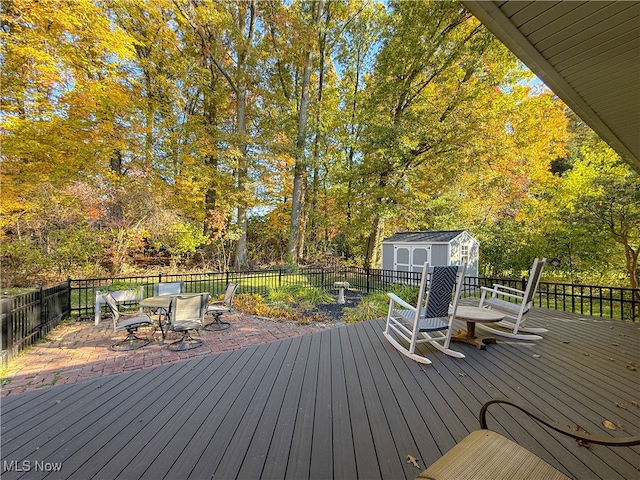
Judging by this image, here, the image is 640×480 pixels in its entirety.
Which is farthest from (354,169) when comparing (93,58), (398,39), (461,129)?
(93,58)

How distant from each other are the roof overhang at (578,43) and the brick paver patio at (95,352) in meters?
4.77

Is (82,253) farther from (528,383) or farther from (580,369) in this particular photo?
(580,369)

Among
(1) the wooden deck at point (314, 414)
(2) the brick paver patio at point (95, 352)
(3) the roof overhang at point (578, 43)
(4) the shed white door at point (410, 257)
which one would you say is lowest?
(2) the brick paver patio at point (95, 352)

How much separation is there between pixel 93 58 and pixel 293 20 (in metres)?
8.04

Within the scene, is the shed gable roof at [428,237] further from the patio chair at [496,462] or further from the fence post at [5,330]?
the fence post at [5,330]

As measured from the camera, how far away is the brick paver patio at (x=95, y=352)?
3.25 meters

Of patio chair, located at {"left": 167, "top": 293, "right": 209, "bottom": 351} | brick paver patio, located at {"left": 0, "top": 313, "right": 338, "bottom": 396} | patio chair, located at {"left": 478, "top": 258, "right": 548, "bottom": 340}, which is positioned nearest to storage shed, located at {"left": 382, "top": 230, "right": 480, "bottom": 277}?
patio chair, located at {"left": 478, "top": 258, "right": 548, "bottom": 340}

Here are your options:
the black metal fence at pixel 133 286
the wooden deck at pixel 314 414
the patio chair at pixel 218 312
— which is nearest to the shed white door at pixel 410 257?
the black metal fence at pixel 133 286

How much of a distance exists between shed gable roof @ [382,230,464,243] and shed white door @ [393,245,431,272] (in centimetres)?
32

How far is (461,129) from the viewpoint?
976 cm

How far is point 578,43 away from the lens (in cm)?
165

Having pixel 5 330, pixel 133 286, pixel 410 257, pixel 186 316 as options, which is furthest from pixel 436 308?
pixel 410 257

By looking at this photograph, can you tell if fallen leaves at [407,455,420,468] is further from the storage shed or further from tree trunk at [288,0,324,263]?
tree trunk at [288,0,324,263]

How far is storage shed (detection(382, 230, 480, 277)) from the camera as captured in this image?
10.4 meters
